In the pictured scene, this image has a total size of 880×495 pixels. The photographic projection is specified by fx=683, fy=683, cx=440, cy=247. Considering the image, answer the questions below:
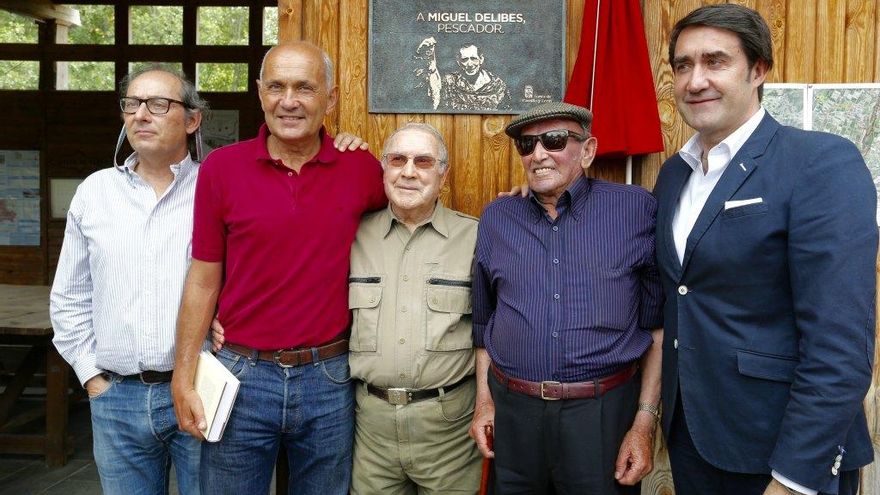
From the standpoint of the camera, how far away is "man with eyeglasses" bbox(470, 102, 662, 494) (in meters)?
2.22

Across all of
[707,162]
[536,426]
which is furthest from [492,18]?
[536,426]

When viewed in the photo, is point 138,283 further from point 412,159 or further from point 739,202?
point 739,202

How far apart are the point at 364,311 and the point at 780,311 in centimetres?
136

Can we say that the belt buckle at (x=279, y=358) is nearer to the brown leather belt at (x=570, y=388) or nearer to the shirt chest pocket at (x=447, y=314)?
the shirt chest pocket at (x=447, y=314)

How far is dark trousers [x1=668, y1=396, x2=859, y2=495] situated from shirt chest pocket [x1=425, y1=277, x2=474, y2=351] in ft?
2.58

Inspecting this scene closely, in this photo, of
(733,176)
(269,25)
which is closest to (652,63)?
(733,176)

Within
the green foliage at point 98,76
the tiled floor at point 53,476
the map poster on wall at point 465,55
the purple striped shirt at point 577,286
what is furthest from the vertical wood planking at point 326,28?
the green foliage at point 98,76

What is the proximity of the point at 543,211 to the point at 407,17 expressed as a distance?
1220 millimetres

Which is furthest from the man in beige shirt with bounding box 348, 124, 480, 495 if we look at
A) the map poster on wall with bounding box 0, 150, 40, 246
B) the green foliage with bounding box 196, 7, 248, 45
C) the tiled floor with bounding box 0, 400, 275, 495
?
the map poster on wall with bounding box 0, 150, 40, 246

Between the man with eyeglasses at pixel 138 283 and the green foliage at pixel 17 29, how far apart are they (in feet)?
17.3

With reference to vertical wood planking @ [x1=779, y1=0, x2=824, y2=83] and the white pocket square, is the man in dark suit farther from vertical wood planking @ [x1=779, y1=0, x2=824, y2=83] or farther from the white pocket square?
vertical wood planking @ [x1=779, y1=0, x2=824, y2=83]

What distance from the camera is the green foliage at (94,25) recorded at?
673 centimetres

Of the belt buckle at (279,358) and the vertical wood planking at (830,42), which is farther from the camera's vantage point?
the vertical wood planking at (830,42)

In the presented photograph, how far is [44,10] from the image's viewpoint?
6395mm
